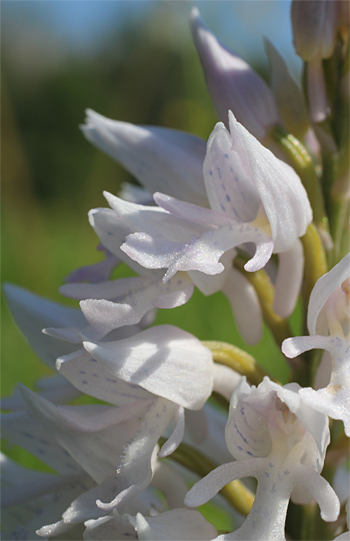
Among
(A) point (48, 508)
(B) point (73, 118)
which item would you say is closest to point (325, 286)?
(A) point (48, 508)

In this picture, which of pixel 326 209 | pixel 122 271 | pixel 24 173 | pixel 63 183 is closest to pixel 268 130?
pixel 326 209

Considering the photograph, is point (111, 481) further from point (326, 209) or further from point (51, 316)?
point (326, 209)

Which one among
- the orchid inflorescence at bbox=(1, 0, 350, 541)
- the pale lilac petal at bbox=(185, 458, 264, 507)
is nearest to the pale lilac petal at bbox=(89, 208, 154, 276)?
the orchid inflorescence at bbox=(1, 0, 350, 541)

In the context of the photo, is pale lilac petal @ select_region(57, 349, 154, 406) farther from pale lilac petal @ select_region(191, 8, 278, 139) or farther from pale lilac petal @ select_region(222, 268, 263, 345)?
pale lilac petal @ select_region(191, 8, 278, 139)

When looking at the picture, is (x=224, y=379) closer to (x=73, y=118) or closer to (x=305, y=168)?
(x=305, y=168)

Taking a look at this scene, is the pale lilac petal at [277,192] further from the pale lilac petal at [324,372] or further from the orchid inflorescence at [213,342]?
the pale lilac petal at [324,372]

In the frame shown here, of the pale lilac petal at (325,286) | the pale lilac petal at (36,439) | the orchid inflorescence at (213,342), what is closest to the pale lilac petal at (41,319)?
the orchid inflorescence at (213,342)
